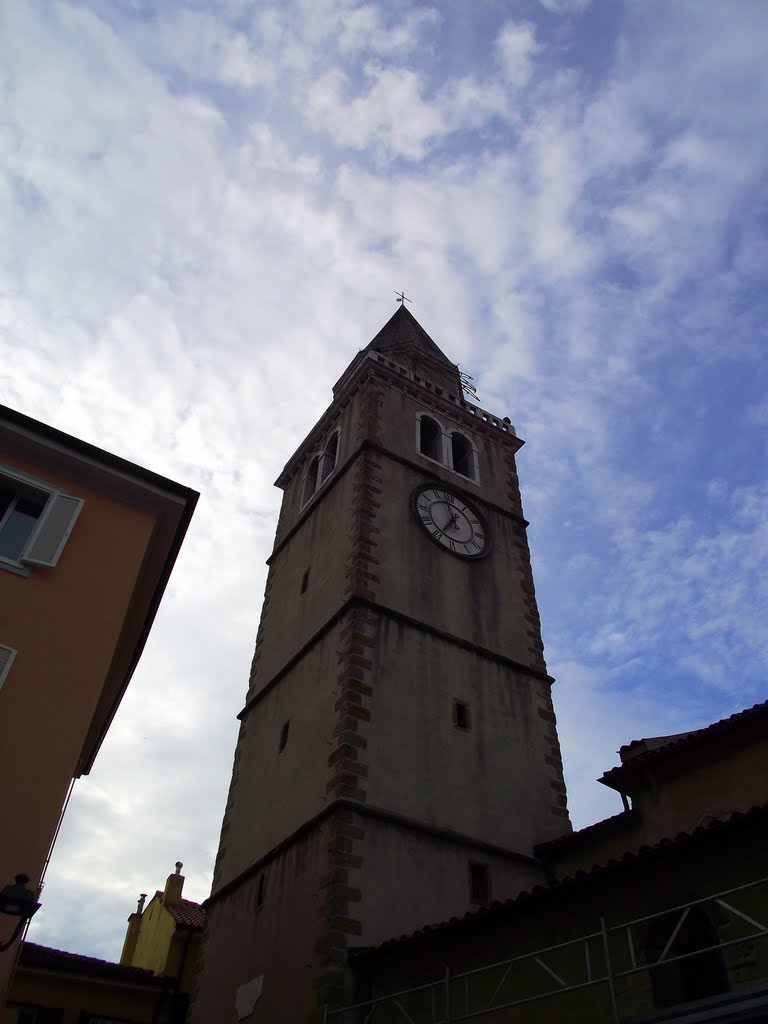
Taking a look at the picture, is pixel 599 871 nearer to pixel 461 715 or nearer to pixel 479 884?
pixel 479 884

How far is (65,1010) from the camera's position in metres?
17.8

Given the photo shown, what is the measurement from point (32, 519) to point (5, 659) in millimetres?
2361

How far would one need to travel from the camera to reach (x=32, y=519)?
39.3 feet

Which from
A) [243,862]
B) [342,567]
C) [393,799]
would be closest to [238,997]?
[243,862]

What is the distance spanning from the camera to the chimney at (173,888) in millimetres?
24922

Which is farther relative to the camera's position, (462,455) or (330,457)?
(330,457)

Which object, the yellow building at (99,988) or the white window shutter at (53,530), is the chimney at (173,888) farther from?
the white window shutter at (53,530)

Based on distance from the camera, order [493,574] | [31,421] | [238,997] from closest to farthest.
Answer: [31,421] < [238,997] < [493,574]

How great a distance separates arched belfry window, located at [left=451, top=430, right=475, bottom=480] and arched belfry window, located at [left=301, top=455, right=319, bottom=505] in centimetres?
432

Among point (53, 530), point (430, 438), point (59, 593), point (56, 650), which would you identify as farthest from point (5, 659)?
point (430, 438)

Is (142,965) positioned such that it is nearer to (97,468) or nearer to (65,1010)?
(65,1010)

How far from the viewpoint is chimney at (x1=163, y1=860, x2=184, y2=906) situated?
81.8 feet

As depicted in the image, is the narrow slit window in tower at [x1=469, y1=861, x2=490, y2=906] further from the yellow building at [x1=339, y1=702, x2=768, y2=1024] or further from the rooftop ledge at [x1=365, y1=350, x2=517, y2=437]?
the rooftop ledge at [x1=365, y1=350, x2=517, y2=437]

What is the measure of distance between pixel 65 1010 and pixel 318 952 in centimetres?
799
